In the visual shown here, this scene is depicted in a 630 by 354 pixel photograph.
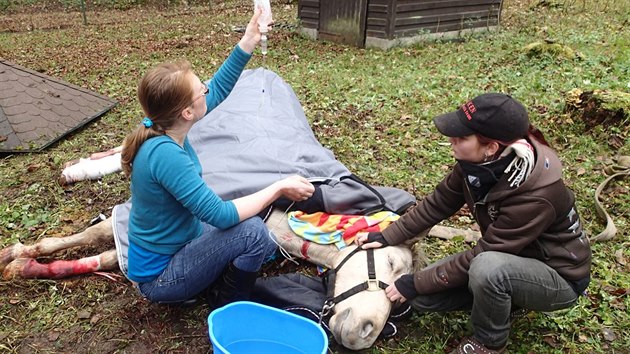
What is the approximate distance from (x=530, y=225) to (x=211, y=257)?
1.43 m

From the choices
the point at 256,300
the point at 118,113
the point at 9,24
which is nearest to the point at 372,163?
the point at 256,300

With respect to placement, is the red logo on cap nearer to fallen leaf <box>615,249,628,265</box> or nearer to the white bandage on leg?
fallen leaf <box>615,249,628,265</box>

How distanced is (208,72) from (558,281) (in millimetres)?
6540

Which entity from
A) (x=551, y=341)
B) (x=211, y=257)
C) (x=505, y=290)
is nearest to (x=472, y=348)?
(x=505, y=290)

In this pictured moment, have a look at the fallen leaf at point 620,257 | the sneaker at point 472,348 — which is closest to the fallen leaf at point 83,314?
the sneaker at point 472,348

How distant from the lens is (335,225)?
2910 mm

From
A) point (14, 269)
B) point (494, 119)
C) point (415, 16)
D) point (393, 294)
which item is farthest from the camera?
point (415, 16)

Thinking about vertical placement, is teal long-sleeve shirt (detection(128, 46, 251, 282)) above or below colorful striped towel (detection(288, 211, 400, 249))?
above

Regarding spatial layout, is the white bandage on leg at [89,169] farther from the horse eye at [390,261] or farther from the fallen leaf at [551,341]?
the fallen leaf at [551,341]

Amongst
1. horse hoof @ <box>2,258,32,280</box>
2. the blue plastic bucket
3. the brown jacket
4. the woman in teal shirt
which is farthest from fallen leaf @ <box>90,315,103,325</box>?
the brown jacket

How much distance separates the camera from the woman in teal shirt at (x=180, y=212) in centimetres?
218

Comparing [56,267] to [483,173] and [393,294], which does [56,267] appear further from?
[483,173]

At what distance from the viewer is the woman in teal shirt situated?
2176 mm

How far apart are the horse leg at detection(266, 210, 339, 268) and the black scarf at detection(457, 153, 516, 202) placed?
908mm
